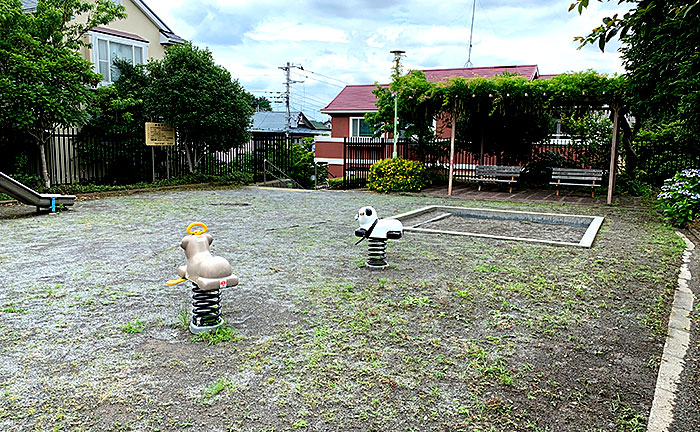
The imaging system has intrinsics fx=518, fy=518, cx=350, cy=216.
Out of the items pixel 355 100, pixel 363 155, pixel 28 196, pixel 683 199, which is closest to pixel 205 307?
pixel 28 196

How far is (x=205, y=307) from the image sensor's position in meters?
3.68

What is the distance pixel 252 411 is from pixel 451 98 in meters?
12.4

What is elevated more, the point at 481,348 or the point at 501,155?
the point at 501,155

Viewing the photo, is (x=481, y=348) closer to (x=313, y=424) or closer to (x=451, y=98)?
(x=313, y=424)

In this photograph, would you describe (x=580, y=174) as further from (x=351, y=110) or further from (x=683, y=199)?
(x=351, y=110)

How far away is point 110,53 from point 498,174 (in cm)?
1289

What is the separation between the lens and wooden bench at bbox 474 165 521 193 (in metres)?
15.3

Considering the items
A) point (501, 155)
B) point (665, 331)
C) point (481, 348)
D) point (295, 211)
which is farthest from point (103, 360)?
point (501, 155)

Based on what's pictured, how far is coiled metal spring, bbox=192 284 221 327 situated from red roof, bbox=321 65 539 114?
→ 78.5 feet

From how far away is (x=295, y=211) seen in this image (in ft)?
34.7

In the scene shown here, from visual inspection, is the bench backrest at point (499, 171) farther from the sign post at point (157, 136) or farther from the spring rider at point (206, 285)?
the spring rider at point (206, 285)

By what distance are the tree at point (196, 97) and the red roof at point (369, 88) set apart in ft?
40.7

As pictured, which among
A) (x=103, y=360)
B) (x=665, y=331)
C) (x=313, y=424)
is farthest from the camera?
(x=665, y=331)

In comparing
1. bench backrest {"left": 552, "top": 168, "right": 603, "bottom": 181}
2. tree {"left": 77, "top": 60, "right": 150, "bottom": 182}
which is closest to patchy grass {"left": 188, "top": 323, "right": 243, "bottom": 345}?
tree {"left": 77, "top": 60, "right": 150, "bottom": 182}
